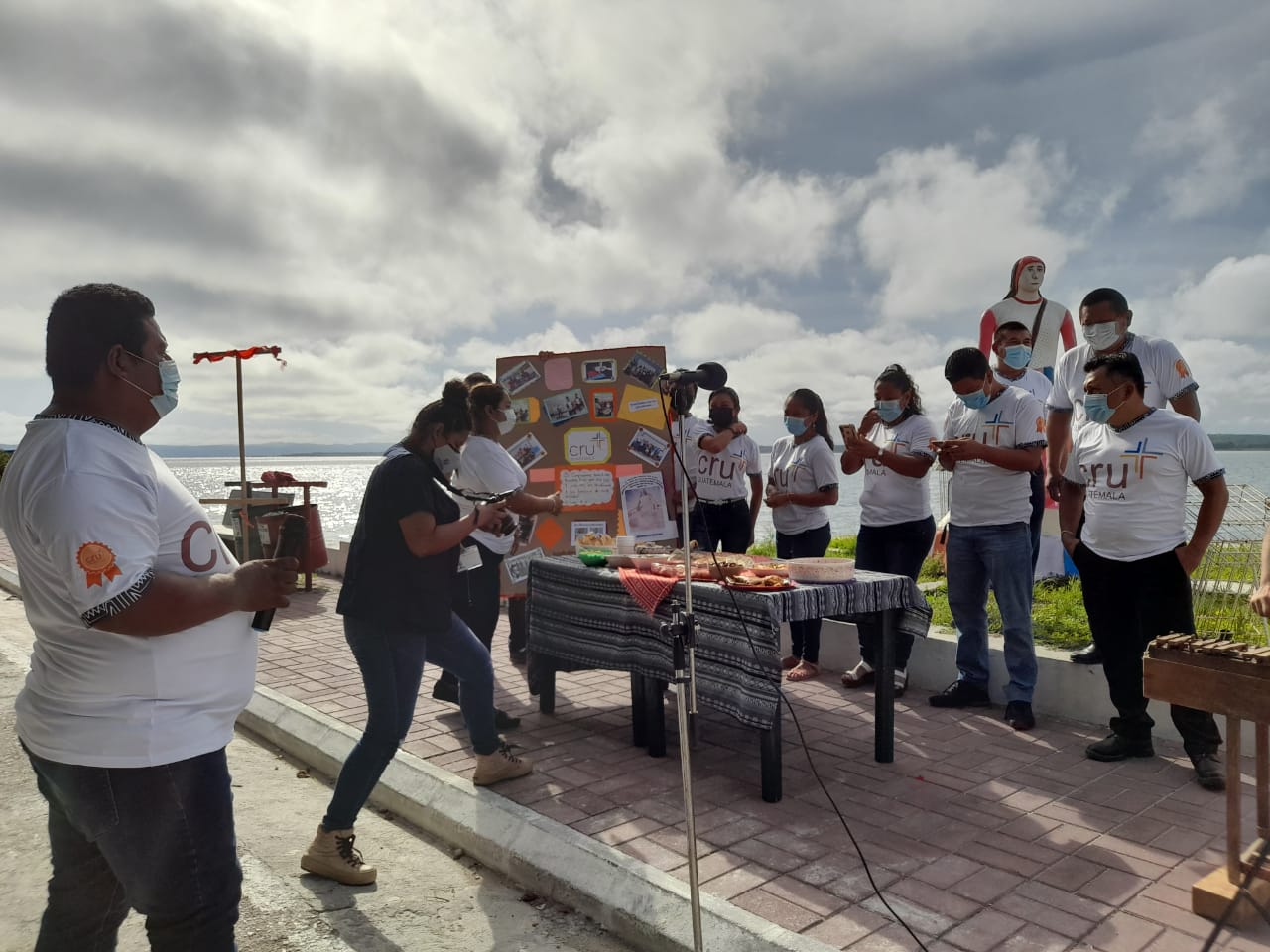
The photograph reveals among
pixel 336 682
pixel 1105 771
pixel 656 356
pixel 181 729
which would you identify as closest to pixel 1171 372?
pixel 1105 771

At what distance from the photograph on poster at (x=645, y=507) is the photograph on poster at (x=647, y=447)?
0.12 meters

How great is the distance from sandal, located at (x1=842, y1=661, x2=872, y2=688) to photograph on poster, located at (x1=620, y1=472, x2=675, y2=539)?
199 centimetres

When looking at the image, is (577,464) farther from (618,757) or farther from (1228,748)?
(1228,748)

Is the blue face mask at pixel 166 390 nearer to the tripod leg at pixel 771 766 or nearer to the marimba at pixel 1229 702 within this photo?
the tripod leg at pixel 771 766

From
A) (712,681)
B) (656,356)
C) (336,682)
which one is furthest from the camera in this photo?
(656,356)

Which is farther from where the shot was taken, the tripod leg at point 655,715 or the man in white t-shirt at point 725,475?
the man in white t-shirt at point 725,475

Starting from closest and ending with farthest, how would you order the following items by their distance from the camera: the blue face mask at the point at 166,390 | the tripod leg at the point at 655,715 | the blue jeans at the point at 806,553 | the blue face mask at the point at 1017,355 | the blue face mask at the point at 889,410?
1. the blue face mask at the point at 166,390
2. the tripod leg at the point at 655,715
3. the blue face mask at the point at 889,410
4. the blue face mask at the point at 1017,355
5. the blue jeans at the point at 806,553

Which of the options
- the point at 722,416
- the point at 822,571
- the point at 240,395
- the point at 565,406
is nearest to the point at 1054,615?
the point at 722,416

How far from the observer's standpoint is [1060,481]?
5.53m

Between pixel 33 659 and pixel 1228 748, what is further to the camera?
pixel 1228 748

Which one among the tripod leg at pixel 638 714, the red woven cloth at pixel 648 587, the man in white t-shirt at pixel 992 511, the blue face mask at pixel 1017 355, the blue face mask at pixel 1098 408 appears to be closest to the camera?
the blue face mask at pixel 1098 408

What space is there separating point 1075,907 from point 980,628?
270 cm

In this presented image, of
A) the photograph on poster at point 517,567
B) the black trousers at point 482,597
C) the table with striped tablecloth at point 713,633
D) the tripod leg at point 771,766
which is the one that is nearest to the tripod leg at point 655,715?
the table with striped tablecloth at point 713,633

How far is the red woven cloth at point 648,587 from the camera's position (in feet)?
15.8
